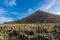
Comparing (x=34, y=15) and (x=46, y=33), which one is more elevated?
(x=34, y=15)

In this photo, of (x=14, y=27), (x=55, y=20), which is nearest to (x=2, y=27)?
(x=14, y=27)

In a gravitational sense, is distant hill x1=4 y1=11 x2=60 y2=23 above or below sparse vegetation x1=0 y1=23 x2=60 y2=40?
above

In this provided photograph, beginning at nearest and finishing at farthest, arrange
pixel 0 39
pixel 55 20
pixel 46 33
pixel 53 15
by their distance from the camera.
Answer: pixel 0 39 < pixel 46 33 < pixel 55 20 < pixel 53 15

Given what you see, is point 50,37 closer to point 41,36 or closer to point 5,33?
point 41,36

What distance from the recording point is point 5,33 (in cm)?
2384

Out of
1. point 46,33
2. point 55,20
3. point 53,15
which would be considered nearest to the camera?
point 46,33

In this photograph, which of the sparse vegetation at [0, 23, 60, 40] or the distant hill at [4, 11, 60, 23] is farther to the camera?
the distant hill at [4, 11, 60, 23]

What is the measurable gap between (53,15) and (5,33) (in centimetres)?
1116

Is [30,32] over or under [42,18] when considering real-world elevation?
under

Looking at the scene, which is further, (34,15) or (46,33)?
(34,15)

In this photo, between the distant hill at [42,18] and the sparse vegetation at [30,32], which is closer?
the sparse vegetation at [30,32]

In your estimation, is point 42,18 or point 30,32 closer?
point 30,32

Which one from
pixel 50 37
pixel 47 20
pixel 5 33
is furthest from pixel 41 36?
pixel 47 20

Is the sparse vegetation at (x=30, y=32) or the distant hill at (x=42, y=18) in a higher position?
the distant hill at (x=42, y=18)
